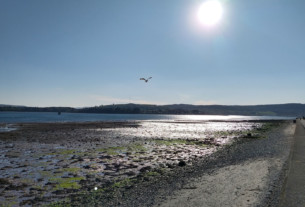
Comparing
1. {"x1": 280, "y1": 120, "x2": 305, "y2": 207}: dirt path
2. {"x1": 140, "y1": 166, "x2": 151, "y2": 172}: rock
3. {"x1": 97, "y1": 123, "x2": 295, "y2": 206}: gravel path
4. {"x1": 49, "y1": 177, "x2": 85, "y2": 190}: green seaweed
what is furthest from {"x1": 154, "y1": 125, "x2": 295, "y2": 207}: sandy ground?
{"x1": 49, "y1": 177, "x2": 85, "y2": 190}: green seaweed

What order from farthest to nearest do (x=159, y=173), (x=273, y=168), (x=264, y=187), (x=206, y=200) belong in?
(x=159, y=173) → (x=273, y=168) → (x=264, y=187) → (x=206, y=200)

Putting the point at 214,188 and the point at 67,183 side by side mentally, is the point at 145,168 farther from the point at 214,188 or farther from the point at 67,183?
the point at 214,188

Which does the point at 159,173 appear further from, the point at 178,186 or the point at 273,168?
the point at 273,168

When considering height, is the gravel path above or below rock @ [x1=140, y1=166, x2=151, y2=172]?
above

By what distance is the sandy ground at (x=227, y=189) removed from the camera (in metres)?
9.45

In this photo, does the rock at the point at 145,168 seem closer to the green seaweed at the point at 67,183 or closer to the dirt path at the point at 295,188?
the green seaweed at the point at 67,183

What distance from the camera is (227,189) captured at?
36.4 feet

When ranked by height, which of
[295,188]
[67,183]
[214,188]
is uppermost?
[295,188]

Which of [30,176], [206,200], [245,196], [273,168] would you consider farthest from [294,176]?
[30,176]

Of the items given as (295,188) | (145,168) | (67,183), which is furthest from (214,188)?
(67,183)

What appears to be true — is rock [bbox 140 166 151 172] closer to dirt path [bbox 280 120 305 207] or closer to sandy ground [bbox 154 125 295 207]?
sandy ground [bbox 154 125 295 207]

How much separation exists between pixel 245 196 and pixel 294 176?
419cm

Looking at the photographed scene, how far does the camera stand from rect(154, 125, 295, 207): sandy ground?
945 centimetres

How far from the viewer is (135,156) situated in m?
22.2
